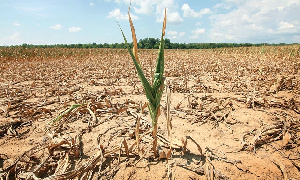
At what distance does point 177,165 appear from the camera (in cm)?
126

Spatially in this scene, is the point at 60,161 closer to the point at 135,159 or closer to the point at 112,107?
the point at 135,159

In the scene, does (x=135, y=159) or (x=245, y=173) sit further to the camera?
(x=135, y=159)

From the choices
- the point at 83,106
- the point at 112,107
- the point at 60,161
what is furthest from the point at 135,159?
the point at 83,106

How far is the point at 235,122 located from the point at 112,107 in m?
1.64

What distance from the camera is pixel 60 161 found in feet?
4.30

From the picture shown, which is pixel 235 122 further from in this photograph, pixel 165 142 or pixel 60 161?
pixel 60 161

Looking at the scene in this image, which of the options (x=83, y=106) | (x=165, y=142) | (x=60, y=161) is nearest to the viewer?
(x=60, y=161)

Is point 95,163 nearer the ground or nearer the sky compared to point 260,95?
nearer the ground

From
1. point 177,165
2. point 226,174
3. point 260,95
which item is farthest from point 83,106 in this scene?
point 260,95

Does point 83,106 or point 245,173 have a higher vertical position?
point 83,106

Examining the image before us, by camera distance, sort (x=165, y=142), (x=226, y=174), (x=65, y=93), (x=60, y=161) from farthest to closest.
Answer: (x=65, y=93) → (x=165, y=142) → (x=60, y=161) → (x=226, y=174)

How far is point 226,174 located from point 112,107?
64.4 inches

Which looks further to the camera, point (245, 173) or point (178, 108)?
point (178, 108)

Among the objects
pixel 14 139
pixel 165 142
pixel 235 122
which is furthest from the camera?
pixel 235 122
